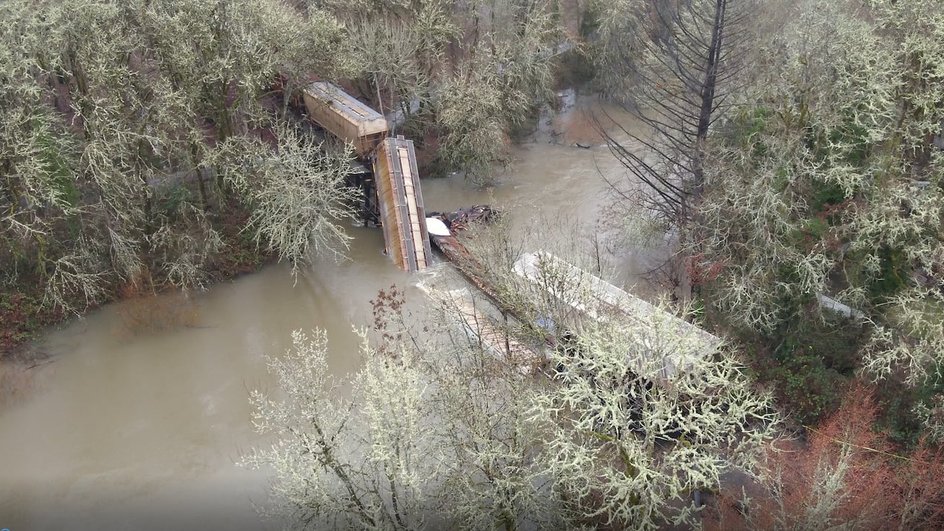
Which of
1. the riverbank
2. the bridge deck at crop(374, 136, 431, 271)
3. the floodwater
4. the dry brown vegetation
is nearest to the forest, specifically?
the riverbank

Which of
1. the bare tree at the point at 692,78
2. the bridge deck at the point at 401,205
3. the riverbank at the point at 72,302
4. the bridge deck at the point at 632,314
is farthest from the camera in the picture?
the bridge deck at the point at 401,205

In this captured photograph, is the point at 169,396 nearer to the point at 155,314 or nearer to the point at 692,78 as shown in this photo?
the point at 155,314

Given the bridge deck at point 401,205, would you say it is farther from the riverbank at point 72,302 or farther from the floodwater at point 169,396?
the riverbank at point 72,302

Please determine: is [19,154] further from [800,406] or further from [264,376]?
[800,406]

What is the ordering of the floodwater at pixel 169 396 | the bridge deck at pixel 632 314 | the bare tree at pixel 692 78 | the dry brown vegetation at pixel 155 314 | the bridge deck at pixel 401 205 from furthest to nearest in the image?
the bridge deck at pixel 401 205 < the dry brown vegetation at pixel 155 314 < the bare tree at pixel 692 78 < the floodwater at pixel 169 396 < the bridge deck at pixel 632 314

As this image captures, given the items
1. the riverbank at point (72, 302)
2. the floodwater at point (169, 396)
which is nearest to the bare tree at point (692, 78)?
the floodwater at point (169, 396)

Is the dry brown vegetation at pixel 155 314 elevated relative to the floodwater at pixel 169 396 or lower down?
elevated

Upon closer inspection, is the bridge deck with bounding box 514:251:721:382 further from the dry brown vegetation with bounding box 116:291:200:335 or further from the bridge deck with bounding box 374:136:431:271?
the dry brown vegetation with bounding box 116:291:200:335

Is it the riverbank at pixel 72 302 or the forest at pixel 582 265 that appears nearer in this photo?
the forest at pixel 582 265
